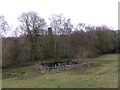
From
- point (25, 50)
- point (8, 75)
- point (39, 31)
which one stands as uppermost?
point (39, 31)

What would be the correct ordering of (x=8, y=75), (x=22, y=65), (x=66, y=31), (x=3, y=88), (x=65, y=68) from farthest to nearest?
(x=66, y=31)
(x=22, y=65)
(x=65, y=68)
(x=8, y=75)
(x=3, y=88)

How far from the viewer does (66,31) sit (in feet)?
149

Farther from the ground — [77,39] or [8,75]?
[77,39]

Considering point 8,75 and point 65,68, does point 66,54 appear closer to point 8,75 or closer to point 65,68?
point 65,68

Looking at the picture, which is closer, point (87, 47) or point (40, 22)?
point (40, 22)

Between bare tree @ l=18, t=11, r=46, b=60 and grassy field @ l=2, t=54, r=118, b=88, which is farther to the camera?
bare tree @ l=18, t=11, r=46, b=60

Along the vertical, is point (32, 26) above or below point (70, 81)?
above

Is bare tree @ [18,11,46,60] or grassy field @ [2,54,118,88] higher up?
bare tree @ [18,11,46,60]

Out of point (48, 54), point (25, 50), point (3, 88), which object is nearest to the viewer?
point (3, 88)

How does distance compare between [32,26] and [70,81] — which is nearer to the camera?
[70,81]

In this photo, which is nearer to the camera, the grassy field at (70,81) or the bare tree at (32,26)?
the grassy field at (70,81)

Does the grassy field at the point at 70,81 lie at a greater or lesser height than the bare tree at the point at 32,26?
lesser

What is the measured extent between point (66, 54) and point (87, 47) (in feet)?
18.8

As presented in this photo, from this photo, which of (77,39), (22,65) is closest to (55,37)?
(77,39)
